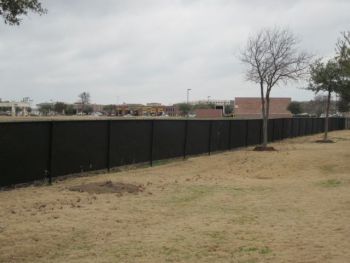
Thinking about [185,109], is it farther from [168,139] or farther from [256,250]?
[256,250]

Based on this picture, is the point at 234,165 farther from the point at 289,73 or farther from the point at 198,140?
the point at 289,73

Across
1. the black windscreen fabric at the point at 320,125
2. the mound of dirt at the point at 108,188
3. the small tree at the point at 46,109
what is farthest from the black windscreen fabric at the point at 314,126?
the small tree at the point at 46,109

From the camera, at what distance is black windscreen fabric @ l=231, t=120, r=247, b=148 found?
89.2ft

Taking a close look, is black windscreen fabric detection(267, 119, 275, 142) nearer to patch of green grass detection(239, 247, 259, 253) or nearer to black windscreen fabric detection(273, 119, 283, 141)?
black windscreen fabric detection(273, 119, 283, 141)

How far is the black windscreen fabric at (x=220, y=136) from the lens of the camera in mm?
24391

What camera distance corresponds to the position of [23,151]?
12016mm

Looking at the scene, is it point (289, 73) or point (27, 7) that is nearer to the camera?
point (27, 7)

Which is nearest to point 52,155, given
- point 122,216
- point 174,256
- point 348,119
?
point 122,216

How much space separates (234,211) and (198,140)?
13.1m

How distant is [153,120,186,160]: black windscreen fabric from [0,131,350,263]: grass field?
395 centimetres

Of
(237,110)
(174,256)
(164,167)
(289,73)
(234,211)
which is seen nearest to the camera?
(174,256)

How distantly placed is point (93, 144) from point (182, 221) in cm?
677

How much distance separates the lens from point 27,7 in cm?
774

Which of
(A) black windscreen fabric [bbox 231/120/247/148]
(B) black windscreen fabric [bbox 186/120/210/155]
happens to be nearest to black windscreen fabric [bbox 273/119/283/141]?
(A) black windscreen fabric [bbox 231/120/247/148]
